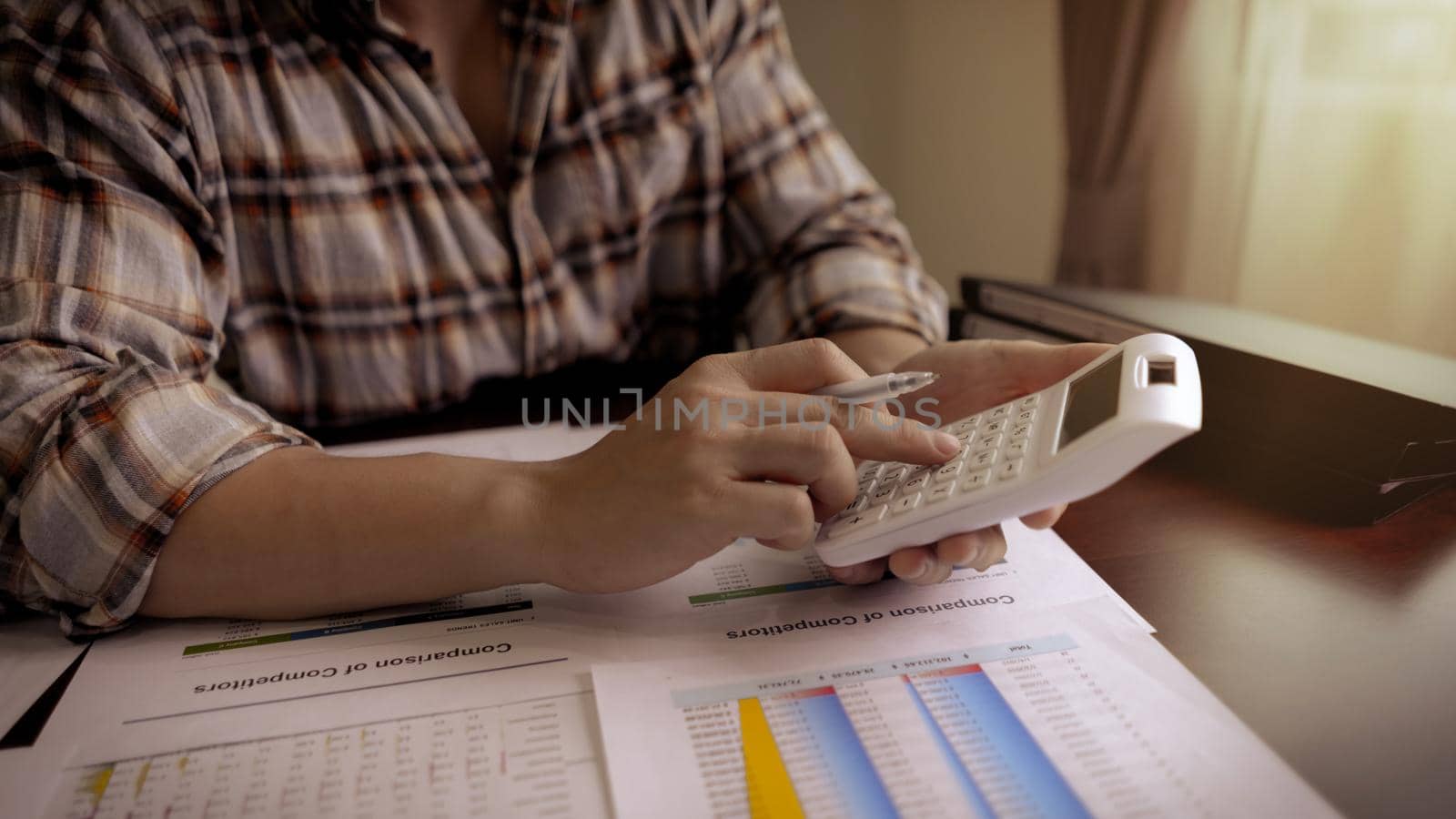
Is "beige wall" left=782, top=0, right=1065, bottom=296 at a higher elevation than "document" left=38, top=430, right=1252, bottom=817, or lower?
higher

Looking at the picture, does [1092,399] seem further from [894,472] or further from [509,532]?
[509,532]

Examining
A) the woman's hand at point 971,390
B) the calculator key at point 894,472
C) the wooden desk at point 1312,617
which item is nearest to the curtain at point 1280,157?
the wooden desk at point 1312,617

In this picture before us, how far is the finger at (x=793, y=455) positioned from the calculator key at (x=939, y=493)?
0.04 m

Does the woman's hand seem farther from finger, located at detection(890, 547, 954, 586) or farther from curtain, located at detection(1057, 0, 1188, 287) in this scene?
curtain, located at detection(1057, 0, 1188, 287)

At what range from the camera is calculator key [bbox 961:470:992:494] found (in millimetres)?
418

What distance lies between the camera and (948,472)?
1.47 feet

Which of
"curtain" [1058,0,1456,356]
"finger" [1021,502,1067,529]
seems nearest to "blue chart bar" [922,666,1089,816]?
"finger" [1021,502,1067,529]

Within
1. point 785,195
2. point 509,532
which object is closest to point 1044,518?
point 509,532

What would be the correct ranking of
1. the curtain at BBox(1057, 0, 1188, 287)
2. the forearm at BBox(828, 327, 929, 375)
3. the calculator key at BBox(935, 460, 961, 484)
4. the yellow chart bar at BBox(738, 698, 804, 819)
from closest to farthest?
the yellow chart bar at BBox(738, 698, 804, 819) → the calculator key at BBox(935, 460, 961, 484) → the forearm at BBox(828, 327, 929, 375) → the curtain at BBox(1057, 0, 1188, 287)

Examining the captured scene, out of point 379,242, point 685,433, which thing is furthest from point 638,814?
point 379,242

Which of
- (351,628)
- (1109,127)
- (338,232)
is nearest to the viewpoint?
(351,628)

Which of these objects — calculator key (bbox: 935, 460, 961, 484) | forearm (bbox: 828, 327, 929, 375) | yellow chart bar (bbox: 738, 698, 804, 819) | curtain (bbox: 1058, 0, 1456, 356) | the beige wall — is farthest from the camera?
the beige wall

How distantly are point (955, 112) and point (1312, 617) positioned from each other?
3.86 ft

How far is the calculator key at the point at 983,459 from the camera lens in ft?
1.42
